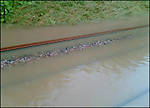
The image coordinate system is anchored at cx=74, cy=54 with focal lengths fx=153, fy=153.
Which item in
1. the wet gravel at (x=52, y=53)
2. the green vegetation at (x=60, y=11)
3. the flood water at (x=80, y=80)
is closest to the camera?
the flood water at (x=80, y=80)

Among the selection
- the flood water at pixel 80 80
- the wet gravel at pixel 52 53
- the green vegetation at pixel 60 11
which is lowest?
the flood water at pixel 80 80

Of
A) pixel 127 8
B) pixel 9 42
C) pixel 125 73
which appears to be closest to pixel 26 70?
pixel 9 42

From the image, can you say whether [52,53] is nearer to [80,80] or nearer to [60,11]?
[80,80]

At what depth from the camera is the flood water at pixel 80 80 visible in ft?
7.34

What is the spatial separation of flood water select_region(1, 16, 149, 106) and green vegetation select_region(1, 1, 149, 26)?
53 centimetres

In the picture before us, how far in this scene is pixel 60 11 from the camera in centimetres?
327

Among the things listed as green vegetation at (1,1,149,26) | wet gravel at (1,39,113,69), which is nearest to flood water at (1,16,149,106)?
wet gravel at (1,39,113,69)

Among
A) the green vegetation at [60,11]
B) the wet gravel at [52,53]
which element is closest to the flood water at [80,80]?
the wet gravel at [52,53]

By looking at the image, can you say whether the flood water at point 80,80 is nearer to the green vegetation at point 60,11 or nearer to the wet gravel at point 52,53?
the wet gravel at point 52,53

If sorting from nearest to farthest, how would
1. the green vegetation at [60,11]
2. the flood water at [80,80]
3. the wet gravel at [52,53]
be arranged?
1. the flood water at [80,80]
2. the wet gravel at [52,53]
3. the green vegetation at [60,11]

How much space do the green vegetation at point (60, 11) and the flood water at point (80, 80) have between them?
0.53m

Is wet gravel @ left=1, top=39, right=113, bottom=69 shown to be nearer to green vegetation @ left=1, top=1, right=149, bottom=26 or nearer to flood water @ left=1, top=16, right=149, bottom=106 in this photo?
flood water @ left=1, top=16, right=149, bottom=106

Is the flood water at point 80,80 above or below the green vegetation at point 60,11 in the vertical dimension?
below

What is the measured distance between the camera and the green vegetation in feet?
9.43
